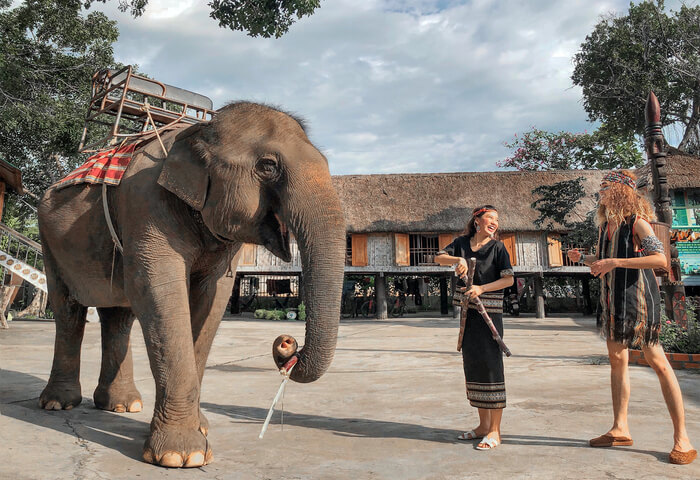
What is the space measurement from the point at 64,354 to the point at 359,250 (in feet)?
61.2

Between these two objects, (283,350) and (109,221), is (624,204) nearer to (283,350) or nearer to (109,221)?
(283,350)

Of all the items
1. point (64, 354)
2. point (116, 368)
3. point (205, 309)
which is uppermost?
point (205, 309)

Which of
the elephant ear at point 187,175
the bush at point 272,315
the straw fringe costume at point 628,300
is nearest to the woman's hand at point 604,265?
the straw fringe costume at point 628,300

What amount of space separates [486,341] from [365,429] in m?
1.04

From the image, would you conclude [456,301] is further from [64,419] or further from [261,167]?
[64,419]

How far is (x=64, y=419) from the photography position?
12.3 ft

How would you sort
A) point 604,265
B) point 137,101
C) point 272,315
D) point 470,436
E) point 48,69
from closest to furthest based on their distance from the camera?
1. point 604,265
2. point 470,436
3. point 137,101
4. point 48,69
5. point 272,315

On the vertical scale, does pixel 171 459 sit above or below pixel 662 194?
below

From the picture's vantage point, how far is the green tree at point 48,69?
1369cm

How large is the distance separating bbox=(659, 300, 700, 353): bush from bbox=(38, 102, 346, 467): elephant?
20.2 feet

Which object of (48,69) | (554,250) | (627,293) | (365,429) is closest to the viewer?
(627,293)

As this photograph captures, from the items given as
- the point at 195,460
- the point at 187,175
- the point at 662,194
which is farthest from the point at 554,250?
the point at 195,460

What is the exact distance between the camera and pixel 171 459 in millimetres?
2754

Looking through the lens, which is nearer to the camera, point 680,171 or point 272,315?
point 680,171
